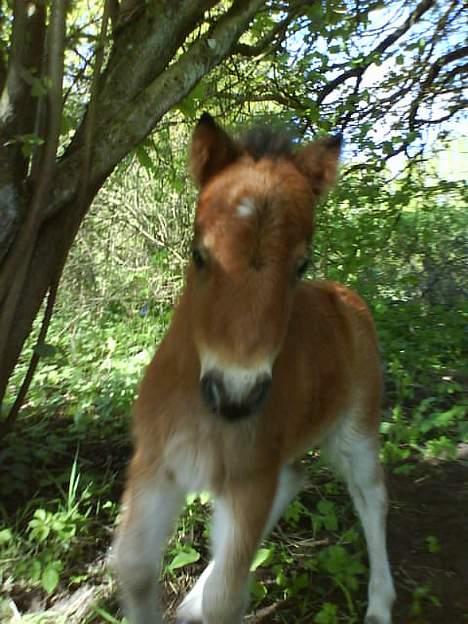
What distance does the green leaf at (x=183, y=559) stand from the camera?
291 cm

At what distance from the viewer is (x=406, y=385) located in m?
5.26

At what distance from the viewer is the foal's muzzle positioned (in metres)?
1.84

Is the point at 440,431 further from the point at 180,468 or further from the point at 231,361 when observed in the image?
the point at 231,361

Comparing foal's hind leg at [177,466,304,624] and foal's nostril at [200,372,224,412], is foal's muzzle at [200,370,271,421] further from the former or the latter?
foal's hind leg at [177,466,304,624]

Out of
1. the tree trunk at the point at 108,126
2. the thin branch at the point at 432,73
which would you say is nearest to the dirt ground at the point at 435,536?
the tree trunk at the point at 108,126

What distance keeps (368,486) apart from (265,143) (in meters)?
1.88

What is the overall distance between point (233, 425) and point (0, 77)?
2.26 m

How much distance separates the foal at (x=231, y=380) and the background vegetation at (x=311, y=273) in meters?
0.47

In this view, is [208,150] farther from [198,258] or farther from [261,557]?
[261,557]

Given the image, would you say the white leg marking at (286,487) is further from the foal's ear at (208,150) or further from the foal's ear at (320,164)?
the foal's ear at (208,150)

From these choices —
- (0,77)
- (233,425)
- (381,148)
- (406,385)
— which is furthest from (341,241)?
(233,425)

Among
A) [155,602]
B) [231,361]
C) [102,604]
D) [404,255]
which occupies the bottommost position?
[102,604]

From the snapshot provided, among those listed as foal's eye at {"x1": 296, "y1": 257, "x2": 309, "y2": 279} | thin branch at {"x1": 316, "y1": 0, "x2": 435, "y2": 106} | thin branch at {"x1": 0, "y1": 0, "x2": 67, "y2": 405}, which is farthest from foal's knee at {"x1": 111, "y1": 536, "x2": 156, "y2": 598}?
thin branch at {"x1": 316, "y1": 0, "x2": 435, "y2": 106}

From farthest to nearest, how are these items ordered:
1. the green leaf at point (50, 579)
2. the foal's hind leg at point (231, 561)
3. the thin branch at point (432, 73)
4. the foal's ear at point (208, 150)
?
the thin branch at point (432, 73) < the green leaf at point (50, 579) < the foal's ear at point (208, 150) < the foal's hind leg at point (231, 561)
